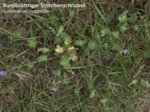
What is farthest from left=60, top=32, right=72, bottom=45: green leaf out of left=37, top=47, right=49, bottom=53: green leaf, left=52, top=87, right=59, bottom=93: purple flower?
left=52, top=87, right=59, bottom=93: purple flower

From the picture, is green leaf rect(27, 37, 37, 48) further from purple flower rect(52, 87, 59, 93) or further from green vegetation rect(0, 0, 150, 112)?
purple flower rect(52, 87, 59, 93)

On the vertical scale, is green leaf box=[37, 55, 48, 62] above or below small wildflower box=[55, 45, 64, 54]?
below

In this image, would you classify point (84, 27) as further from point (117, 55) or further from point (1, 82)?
point (1, 82)

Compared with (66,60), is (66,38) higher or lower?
higher

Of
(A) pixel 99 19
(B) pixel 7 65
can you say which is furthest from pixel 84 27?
(B) pixel 7 65

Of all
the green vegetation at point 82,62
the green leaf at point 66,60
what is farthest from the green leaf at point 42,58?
the green leaf at point 66,60

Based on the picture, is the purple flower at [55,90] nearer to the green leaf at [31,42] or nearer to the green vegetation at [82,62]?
the green vegetation at [82,62]

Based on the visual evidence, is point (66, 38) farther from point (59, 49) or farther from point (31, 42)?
point (31, 42)

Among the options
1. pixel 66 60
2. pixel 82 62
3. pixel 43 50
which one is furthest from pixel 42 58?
pixel 82 62
